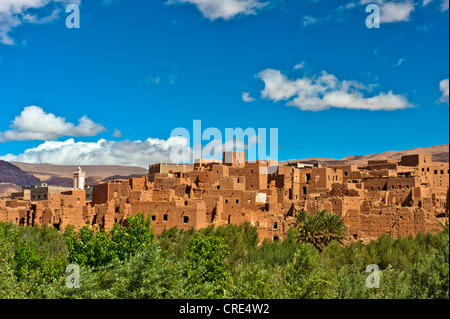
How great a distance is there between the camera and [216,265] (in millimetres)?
30484

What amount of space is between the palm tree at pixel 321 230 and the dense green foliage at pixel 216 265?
0.08 meters

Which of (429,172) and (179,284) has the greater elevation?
(429,172)

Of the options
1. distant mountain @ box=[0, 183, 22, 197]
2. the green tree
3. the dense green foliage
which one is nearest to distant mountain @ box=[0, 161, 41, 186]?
distant mountain @ box=[0, 183, 22, 197]

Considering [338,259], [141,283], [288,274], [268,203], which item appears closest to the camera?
[141,283]

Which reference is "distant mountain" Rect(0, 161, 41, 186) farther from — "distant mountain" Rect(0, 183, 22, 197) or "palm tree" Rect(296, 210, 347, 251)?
"palm tree" Rect(296, 210, 347, 251)

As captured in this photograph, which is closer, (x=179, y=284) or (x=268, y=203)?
(x=179, y=284)

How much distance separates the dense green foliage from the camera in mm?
20969

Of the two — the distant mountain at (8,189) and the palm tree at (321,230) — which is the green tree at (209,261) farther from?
the distant mountain at (8,189)

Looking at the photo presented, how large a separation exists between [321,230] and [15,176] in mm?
154504
